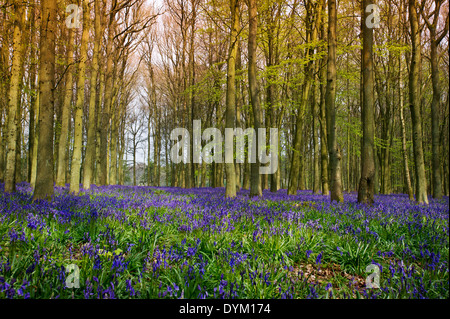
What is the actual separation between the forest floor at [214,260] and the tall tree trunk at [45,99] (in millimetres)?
1702

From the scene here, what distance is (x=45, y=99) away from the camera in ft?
22.4

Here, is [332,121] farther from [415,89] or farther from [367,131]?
[415,89]

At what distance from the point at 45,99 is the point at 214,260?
6.55 metres

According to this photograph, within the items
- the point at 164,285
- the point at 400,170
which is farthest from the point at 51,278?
the point at 400,170

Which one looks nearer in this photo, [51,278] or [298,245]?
[51,278]

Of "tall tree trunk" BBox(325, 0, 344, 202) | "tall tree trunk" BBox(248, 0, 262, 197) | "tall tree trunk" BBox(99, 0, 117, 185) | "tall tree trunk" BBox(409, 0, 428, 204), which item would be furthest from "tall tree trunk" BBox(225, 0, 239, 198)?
"tall tree trunk" BBox(99, 0, 117, 185)

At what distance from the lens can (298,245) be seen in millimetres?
3592

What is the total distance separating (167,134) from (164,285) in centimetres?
3817

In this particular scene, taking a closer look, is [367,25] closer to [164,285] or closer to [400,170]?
[164,285]

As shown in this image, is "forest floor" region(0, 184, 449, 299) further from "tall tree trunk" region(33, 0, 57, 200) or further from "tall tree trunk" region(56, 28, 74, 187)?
"tall tree trunk" region(56, 28, 74, 187)

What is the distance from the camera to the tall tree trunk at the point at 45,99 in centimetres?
682

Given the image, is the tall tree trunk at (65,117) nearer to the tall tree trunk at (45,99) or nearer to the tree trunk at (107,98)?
the tree trunk at (107,98)

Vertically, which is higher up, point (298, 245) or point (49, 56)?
point (49, 56)
